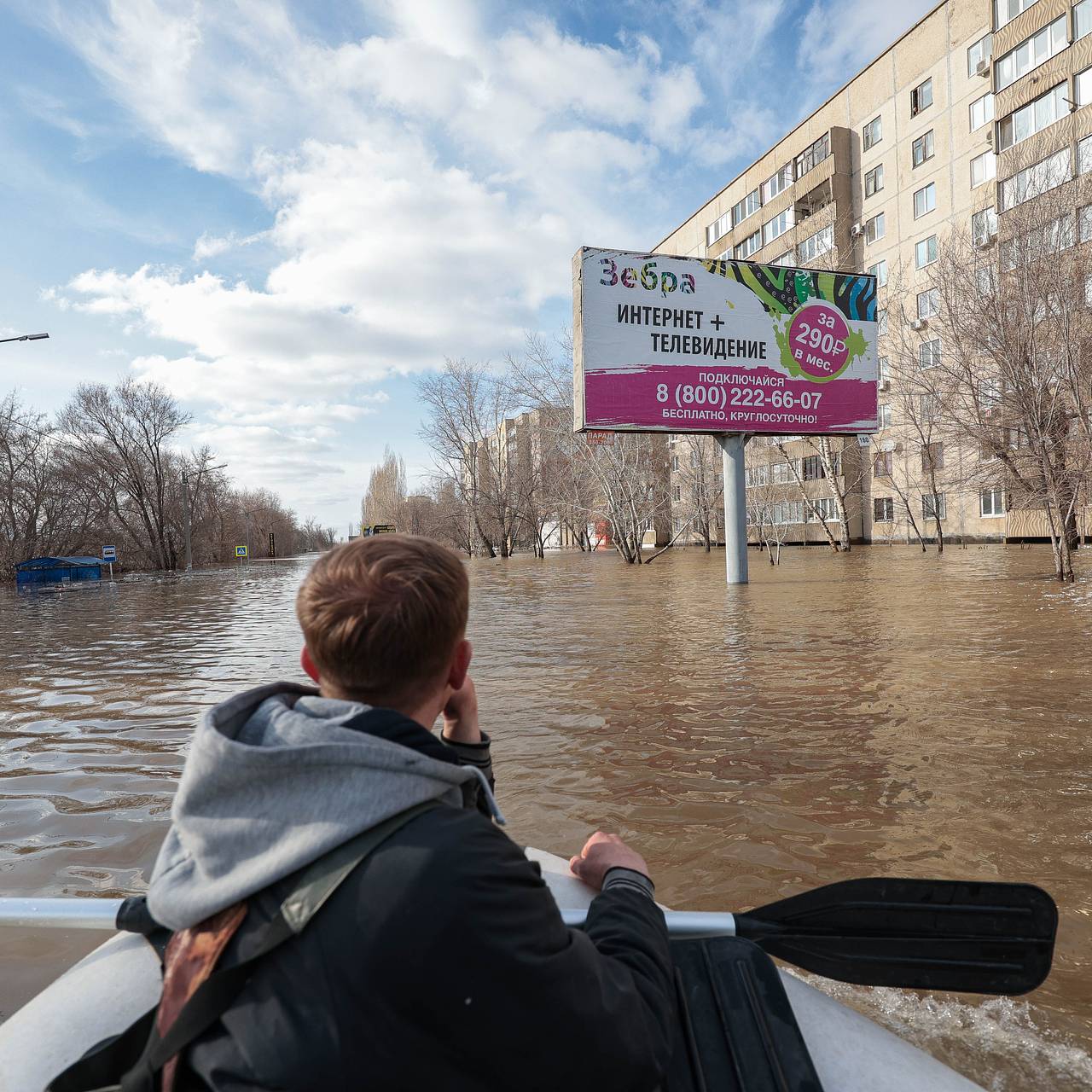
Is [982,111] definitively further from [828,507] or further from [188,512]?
[188,512]

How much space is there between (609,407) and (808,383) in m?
4.30

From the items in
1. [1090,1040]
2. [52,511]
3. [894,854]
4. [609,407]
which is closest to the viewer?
[1090,1040]

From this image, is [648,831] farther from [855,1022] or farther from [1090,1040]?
[855,1022]

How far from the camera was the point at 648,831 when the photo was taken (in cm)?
322

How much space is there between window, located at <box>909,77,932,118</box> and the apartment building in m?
0.04

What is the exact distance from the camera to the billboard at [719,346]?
14133 mm

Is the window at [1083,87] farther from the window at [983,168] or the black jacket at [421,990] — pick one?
the black jacket at [421,990]

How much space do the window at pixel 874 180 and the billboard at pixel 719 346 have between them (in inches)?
936

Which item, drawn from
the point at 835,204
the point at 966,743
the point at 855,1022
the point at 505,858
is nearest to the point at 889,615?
the point at 966,743

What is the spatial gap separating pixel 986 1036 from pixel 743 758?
7.33ft

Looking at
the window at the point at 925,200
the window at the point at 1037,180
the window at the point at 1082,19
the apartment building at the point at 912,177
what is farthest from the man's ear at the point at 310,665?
the window at the point at 925,200

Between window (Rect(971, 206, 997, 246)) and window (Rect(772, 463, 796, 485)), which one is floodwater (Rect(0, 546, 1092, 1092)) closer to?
window (Rect(971, 206, 997, 246))

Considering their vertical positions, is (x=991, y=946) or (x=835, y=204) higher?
(x=835, y=204)

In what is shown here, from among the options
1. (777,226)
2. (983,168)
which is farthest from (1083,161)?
(777,226)
